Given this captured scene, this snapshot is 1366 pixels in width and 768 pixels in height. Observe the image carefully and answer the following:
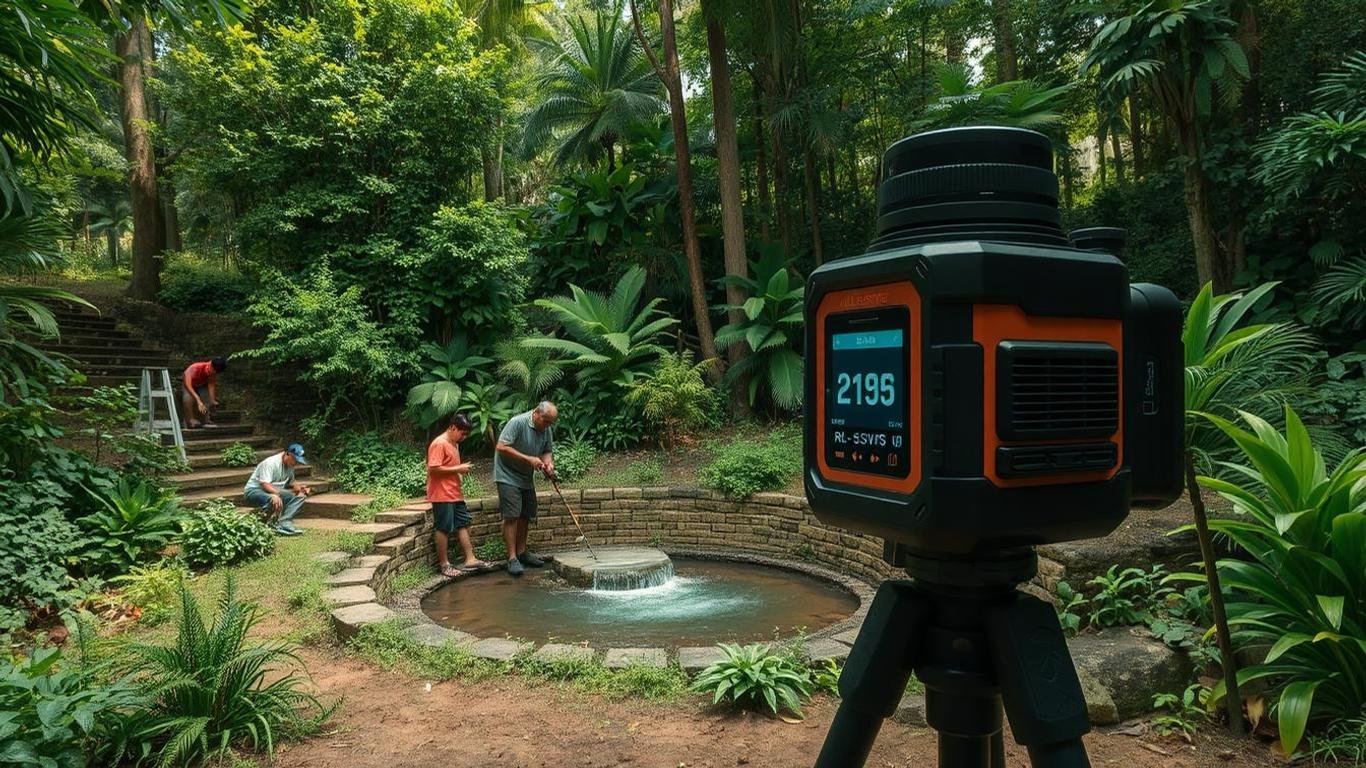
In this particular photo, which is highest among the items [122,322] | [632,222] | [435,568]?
[632,222]

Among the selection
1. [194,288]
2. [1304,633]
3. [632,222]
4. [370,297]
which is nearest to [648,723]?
[1304,633]

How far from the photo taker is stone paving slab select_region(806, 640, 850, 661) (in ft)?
12.1

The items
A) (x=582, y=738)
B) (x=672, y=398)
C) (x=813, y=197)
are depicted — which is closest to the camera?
(x=582, y=738)

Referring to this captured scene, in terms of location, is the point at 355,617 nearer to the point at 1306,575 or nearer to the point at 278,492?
the point at 278,492

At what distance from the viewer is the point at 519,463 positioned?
6562 mm

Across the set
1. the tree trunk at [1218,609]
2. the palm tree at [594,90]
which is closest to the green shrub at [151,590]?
the tree trunk at [1218,609]

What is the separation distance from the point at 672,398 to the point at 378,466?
3.59m

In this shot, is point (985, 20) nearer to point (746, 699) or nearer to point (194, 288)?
point (746, 699)

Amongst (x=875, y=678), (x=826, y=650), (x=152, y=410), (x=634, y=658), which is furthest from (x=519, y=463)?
(x=875, y=678)

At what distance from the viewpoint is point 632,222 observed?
1211cm

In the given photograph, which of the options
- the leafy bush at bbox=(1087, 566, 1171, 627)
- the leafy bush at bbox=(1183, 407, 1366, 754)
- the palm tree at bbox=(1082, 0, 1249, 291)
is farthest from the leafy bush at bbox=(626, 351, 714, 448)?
the leafy bush at bbox=(1183, 407, 1366, 754)

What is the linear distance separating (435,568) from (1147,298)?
6.73 meters

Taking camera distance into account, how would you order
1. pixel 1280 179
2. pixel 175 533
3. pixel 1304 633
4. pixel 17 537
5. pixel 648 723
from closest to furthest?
pixel 1304 633 → pixel 648 723 → pixel 17 537 → pixel 175 533 → pixel 1280 179

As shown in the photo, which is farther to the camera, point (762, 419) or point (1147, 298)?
point (762, 419)
